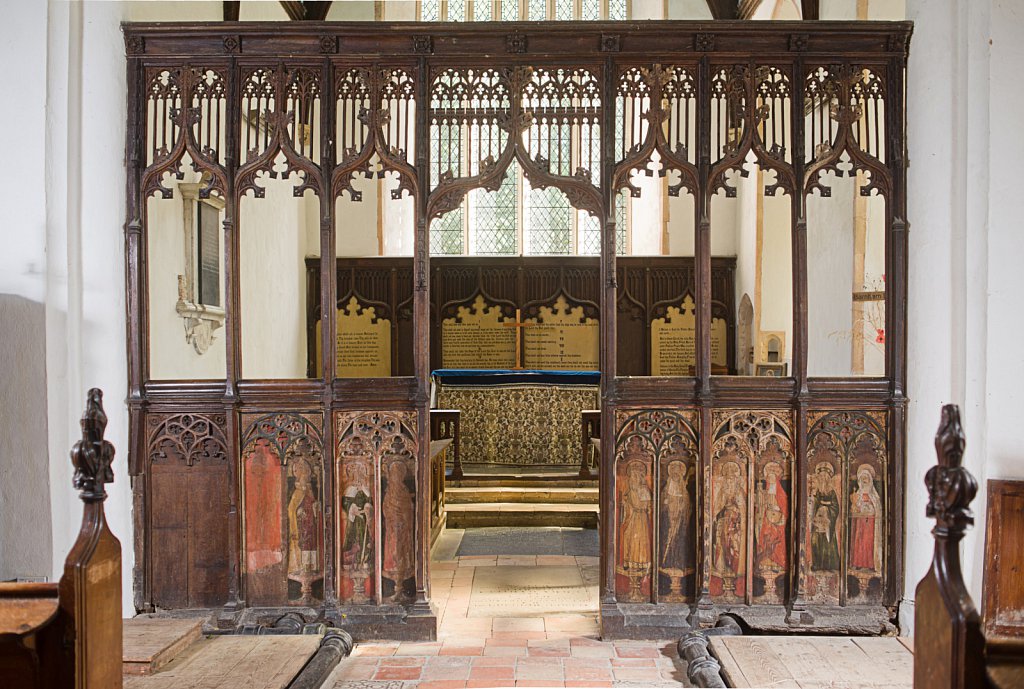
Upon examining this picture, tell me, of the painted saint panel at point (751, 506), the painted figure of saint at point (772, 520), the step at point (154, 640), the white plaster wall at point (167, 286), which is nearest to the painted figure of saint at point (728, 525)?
the painted saint panel at point (751, 506)

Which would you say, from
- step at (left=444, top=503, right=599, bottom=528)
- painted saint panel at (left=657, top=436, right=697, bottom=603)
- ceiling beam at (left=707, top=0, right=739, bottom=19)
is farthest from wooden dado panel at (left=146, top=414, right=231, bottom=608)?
ceiling beam at (left=707, top=0, right=739, bottom=19)

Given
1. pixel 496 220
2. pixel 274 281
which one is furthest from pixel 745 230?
pixel 274 281

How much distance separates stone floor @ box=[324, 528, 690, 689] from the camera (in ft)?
13.1

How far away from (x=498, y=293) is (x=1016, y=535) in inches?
257

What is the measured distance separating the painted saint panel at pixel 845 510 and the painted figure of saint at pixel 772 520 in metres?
0.14

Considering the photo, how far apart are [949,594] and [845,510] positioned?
2.78 m

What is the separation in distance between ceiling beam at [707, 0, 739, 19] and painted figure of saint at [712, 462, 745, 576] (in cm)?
627

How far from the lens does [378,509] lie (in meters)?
4.64

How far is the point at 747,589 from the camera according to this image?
4625 mm

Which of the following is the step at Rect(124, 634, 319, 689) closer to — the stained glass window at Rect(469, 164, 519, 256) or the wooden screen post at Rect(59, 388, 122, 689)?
the wooden screen post at Rect(59, 388, 122, 689)

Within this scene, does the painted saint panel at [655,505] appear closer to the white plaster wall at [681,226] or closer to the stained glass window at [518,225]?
the white plaster wall at [681,226]

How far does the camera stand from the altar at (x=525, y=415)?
8.38 metres

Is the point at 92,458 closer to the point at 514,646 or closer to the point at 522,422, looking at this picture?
the point at 514,646

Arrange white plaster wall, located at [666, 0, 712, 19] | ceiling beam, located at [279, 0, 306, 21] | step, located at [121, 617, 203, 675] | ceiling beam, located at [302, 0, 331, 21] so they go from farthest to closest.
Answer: white plaster wall, located at [666, 0, 712, 19]
ceiling beam, located at [302, 0, 331, 21]
ceiling beam, located at [279, 0, 306, 21]
step, located at [121, 617, 203, 675]
